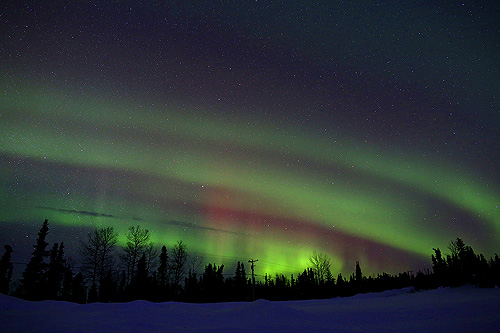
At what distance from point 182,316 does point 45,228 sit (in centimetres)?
4821

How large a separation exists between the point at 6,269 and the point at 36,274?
10.3 meters

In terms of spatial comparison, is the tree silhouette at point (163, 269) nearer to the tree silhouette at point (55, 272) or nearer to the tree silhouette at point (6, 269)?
the tree silhouette at point (55, 272)

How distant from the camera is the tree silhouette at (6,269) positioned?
160ft

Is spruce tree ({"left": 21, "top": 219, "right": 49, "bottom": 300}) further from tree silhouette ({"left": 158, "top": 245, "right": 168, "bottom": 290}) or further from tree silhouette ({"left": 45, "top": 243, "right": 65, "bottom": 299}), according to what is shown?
tree silhouette ({"left": 158, "top": 245, "right": 168, "bottom": 290})

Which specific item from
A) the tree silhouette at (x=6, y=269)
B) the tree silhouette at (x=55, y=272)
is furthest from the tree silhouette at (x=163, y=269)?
Answer: the tree silhouette at (x=6, y=269)

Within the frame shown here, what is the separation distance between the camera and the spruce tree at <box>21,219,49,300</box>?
45031 millimetres

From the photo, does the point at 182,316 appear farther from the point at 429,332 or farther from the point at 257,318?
the point at 429,332

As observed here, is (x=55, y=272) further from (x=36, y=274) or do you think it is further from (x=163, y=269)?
(x=163, y=269)

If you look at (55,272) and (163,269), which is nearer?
(55,272)

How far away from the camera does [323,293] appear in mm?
68312

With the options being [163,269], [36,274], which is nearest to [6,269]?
[36,274]

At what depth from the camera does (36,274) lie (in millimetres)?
46531

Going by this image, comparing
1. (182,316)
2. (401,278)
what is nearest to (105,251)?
(182,316)

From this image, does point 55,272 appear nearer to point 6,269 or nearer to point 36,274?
point 36,274
